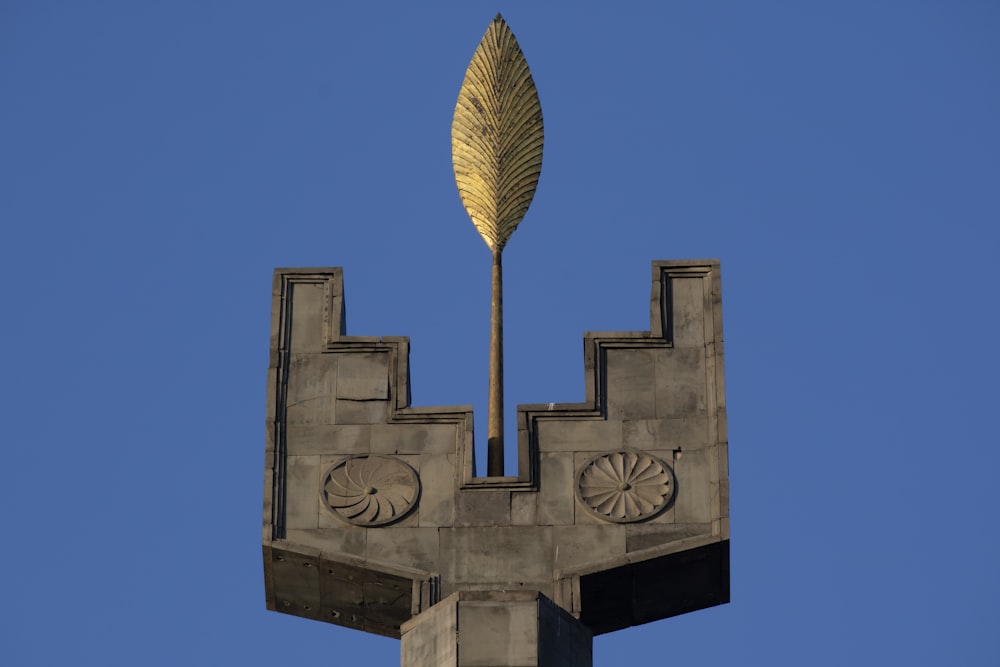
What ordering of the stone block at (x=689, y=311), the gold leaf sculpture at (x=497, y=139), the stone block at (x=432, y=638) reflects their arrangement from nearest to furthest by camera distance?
the stone block at (x=432, y=638), the stone block at (x=689, y=311), the gold leaf sculpture at (x=497, y=139)

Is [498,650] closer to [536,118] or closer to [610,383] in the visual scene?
[610,383]

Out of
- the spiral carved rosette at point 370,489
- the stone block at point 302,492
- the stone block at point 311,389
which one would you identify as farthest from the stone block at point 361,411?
the stone block at point 302,492

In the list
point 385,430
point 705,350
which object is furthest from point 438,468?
point 705,350

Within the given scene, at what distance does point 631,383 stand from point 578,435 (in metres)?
1.22

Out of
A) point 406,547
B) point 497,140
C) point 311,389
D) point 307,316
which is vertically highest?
point 497,140

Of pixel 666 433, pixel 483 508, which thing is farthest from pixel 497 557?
pixel 666 433

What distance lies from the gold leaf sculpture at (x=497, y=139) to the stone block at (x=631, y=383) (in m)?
3.01

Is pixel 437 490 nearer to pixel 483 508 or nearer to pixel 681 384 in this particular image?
pixel 483 508

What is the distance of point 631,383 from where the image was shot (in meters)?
52.3

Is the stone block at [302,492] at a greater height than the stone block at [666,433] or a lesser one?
lesser

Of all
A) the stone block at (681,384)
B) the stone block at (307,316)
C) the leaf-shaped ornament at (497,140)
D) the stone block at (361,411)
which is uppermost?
the leaf-shaped ornament at (497,140)

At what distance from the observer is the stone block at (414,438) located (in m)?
52.0

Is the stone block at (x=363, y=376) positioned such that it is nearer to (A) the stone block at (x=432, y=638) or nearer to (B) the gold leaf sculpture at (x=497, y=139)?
(B) the gold leaf sculpture at (x=497, y=139)

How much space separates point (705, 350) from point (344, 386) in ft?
18.6
